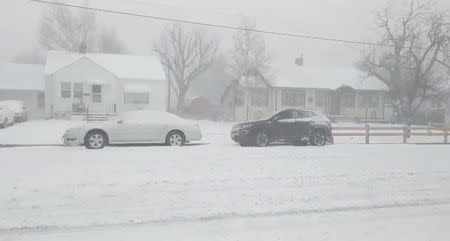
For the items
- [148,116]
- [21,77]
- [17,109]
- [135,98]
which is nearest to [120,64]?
[135,98]

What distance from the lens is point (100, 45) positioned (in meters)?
74.3

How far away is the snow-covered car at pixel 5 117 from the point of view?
25.6 m

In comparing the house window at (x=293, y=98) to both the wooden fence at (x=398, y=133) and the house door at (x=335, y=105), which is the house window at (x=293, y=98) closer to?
the house door at (x=335, y=105)

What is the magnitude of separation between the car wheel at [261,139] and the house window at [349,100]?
29.6m

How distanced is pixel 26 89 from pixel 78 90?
5.36 metres

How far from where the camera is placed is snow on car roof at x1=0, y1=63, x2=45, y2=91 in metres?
40.5

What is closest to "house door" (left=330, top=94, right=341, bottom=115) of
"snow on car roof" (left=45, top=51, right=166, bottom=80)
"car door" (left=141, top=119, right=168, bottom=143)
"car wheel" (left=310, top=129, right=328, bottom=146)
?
"snow on car roof" (left=45, top=51, right=166, bottom=80)

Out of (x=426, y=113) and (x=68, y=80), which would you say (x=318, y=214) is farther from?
(x=426, y=113)

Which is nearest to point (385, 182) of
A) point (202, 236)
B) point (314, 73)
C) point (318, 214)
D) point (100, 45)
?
point (318, 214)

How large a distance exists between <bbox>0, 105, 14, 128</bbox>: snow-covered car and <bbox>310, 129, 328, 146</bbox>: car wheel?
55.7ft

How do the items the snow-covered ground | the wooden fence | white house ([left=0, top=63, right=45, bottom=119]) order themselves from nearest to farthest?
the snow-covered ground
the wooden fence
white house ([left=0, top=63, right=45, bottom=119])

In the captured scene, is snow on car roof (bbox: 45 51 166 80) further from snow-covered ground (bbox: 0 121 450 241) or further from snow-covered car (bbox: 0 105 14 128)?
snow-covered ground (bbox: 0 121 450 241)

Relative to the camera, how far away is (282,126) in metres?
17.9

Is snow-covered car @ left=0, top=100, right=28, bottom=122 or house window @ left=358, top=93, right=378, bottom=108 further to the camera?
house window @ left=358, top=93, right=378, bottom=108
